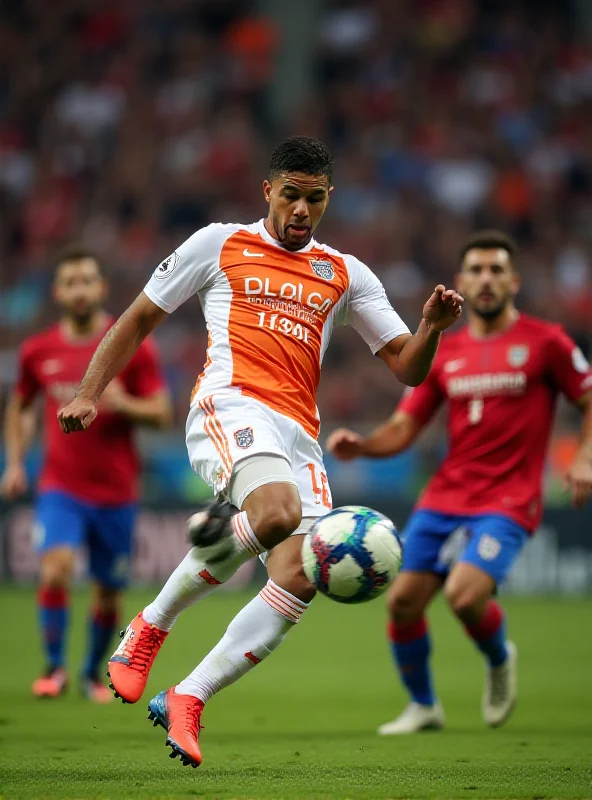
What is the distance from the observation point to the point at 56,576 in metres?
8.38

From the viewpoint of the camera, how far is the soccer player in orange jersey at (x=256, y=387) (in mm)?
5078

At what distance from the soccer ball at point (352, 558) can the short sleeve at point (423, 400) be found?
8.97ft

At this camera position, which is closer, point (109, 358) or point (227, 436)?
point (227, 436)

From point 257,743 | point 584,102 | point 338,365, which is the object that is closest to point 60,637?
point 257,743

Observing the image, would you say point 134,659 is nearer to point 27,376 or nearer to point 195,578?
point 195,578

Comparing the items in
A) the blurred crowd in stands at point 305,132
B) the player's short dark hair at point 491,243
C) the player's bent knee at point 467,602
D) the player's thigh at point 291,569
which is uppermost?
the blurred crowd in stands at point 305,132

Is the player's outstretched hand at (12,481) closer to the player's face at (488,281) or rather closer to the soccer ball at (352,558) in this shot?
the player's face at (488,281)

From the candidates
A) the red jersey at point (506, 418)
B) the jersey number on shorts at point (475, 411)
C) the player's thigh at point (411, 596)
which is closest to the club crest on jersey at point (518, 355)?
the red jersey at point (506, 418)

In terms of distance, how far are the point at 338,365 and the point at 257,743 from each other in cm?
1089

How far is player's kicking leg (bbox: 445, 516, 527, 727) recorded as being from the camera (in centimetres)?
688

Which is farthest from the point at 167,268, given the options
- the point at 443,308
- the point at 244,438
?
the point at 443,308

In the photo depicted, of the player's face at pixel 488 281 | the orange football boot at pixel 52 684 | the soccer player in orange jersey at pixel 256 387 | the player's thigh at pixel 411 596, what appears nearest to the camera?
the soccer player in orange jersey at pixel 256 387

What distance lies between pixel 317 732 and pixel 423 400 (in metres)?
2.08

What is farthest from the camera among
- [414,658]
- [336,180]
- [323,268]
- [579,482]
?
[336,180]
